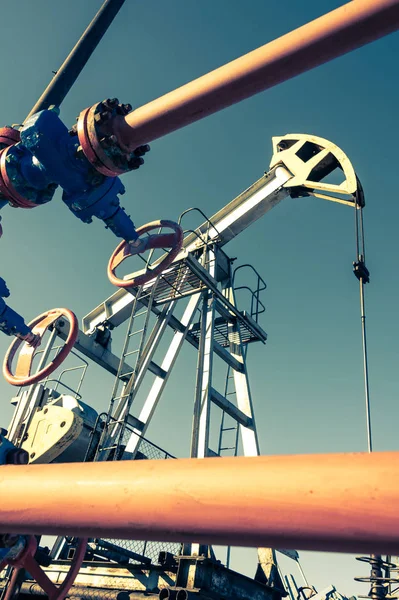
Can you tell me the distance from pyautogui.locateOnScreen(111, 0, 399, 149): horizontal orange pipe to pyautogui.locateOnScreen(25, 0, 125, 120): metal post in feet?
7.73

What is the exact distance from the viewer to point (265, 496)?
2.32 feet

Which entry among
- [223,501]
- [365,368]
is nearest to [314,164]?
[365,368]

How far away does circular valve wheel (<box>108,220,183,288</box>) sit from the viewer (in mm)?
3984

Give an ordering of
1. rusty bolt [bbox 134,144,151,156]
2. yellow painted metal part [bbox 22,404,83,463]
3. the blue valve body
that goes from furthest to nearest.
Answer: yellow painted metal part [bbox 22,404,83,463]
the blue valve body
rusty bolt [bbox 134,144,151,156]

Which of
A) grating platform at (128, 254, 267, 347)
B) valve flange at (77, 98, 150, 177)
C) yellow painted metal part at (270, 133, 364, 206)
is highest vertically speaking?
yellow painted metal part at (270, 133, 364, 206)

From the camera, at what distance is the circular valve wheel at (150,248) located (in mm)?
3984

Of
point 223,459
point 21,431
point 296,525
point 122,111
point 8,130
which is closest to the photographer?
point 296,525

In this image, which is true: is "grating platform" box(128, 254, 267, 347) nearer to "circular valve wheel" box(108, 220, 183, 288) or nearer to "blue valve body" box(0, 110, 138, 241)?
"circular valve wheel" box(108, 220, 183, 288)

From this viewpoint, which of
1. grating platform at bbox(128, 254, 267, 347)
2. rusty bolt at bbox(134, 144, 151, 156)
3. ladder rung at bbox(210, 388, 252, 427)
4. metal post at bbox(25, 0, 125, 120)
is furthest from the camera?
grating platform at bbox(128, 254, 267, 347)

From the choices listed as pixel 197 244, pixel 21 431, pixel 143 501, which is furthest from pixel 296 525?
pixel 197 244

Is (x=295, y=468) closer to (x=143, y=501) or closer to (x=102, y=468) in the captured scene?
(x=143, y=501)

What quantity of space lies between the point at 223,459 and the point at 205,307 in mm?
7870

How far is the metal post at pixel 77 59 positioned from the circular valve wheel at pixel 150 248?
58.4 inches

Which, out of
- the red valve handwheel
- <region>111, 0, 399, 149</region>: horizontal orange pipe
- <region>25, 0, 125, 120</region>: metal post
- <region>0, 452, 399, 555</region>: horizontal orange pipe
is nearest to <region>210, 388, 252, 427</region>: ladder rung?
the red valve handwheel
